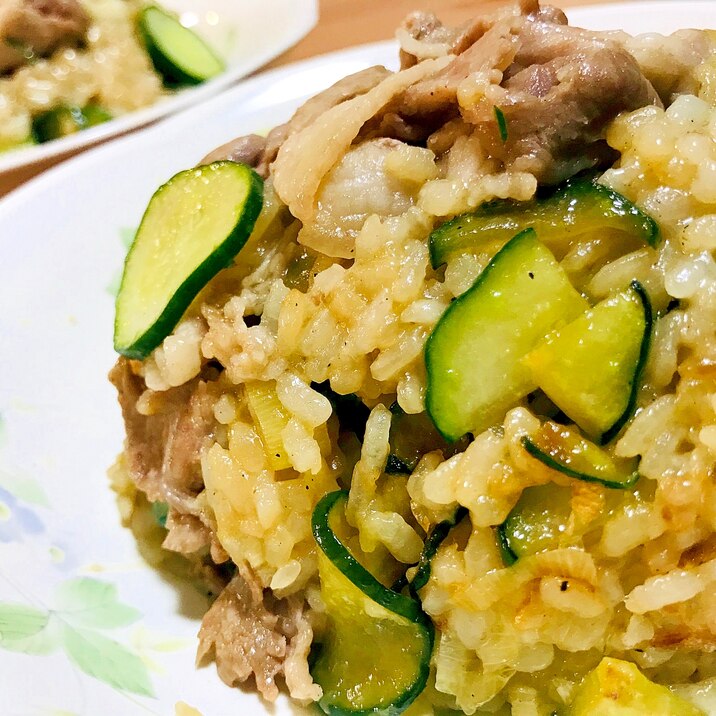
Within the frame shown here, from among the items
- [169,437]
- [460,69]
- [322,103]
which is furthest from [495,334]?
[169,437]

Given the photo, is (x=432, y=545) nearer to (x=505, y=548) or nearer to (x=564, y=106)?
(x=505, y=548)

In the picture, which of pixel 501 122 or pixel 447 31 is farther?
pixel 447 31

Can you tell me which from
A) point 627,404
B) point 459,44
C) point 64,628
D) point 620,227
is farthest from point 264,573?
point 459,44

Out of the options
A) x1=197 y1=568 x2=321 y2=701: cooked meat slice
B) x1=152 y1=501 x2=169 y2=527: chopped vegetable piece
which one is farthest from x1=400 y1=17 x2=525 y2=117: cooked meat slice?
x1=152 y1=501 x2=169 y2=527: chopped vegetable piece

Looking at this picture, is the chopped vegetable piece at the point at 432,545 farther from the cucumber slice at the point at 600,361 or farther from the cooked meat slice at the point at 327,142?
the cooked meat slice at the point at 327,142

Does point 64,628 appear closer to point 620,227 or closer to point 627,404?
point 627,404

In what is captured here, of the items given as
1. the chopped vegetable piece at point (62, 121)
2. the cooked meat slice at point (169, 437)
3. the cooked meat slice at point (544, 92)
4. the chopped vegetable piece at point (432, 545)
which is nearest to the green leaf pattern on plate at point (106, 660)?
the cooked meat slice at point (169, 437)
